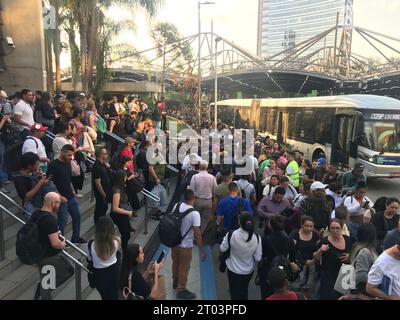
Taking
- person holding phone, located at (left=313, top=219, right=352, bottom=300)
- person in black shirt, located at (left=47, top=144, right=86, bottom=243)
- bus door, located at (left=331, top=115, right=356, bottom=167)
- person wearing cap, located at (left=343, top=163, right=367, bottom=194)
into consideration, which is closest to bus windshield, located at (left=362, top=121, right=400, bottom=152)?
bus door, located at (left=331, top=115, right=356, bottom=167)

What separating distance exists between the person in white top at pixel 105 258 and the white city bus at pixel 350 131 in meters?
11.0

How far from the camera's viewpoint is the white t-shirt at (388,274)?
386 cm

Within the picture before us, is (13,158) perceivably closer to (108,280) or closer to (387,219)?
(108,280)

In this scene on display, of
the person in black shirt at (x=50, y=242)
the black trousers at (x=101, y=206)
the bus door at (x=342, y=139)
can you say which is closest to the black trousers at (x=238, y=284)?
the person in black shirt at (x=50, y=242)

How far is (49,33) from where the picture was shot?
21.5 metres

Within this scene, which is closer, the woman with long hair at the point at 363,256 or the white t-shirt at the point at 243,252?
the woman with long hair at the point at 363,256

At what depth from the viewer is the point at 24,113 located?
771 cm

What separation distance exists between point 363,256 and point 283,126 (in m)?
16.3

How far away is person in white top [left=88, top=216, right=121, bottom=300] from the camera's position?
4.07 m

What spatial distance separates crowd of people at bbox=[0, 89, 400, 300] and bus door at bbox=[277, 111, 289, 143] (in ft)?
35.9

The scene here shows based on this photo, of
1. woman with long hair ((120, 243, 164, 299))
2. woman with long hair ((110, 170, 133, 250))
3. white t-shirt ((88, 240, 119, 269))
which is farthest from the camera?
woman with long hair ((110, 170, 133, 250))

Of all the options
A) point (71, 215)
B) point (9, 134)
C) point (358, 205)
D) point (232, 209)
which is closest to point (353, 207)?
point (358, 205)

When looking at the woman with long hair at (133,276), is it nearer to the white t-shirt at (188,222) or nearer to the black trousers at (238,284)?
the black trousers at (238,284)

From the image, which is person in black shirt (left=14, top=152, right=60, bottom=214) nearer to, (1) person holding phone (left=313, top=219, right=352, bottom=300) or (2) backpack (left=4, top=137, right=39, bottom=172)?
(2) backpack (left=4, top=137, right=39, bottom=172)
